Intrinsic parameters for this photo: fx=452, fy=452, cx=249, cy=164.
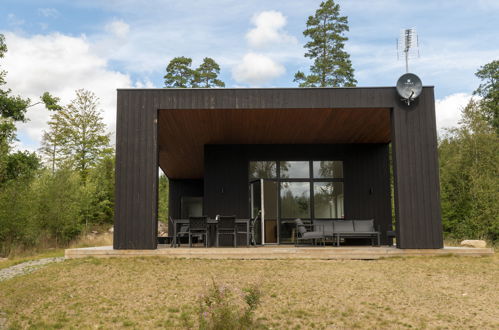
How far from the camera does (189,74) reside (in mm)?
26484

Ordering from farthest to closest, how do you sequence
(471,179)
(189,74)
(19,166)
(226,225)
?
(189,74) → (471,179) → (19,166) → (226,225)

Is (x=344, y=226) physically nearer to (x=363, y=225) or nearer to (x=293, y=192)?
(x=363, y=225)

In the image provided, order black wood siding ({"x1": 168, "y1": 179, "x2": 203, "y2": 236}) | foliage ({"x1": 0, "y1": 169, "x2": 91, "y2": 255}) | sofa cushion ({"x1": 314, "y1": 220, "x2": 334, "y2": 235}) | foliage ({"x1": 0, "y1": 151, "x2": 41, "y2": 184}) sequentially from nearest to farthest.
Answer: sofa cushion ({"x1": 314, "y1": 220, "x2": 334, "y2": 235}) < foliage ({"x1": 0, "y1": 169, "x2": 91, "y2": 255}) < foliage ({"x1": 0, "y1": 151, "x2": 41, "y2": 184}) < black wood siding ({"x1": 168, "y1": 179, "x2": 203, "y2": 236})

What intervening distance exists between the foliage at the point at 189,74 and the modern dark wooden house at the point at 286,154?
14.0m

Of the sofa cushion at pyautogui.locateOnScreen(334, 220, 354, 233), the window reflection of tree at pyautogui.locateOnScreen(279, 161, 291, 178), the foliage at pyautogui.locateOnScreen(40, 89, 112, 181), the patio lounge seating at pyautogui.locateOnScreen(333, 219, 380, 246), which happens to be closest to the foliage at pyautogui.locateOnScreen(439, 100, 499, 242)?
the patio lounge seating at pyautogui.locateOnScreen(333, 219, 380, 246)

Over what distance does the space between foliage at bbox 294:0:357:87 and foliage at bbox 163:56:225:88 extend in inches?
231

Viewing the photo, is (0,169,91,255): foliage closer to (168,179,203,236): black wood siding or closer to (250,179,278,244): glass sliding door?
(168,179,203,236): black wood siding

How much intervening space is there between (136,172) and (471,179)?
1511 cm

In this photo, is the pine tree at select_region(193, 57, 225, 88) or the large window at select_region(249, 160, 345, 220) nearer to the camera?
the large window at select_region(249, 160, 345, 220)

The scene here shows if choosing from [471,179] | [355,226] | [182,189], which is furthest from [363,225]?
[471,179]

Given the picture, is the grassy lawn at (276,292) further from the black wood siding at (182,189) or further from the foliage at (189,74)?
the foliage at (189,74)

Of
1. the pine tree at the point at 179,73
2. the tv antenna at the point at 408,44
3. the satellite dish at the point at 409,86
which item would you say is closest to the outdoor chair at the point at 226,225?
the satellite dish at the point at 409,86

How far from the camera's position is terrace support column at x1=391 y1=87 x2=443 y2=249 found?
8.02 m

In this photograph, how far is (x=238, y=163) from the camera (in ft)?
35.9
